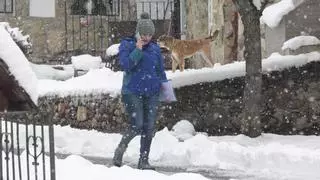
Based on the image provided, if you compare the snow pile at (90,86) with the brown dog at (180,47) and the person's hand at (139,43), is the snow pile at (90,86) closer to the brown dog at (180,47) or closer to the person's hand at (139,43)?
the brown dog at (180,47)

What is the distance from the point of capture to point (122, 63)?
8.08m

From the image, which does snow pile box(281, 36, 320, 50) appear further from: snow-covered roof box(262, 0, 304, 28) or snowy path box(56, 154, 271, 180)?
snowy path box(56, 154, 271, 180)

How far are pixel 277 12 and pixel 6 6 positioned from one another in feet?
34.5

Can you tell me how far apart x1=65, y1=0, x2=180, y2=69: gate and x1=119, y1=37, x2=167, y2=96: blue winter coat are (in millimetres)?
11035

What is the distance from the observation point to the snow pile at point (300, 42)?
38.1 feet

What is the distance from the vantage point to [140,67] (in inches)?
322

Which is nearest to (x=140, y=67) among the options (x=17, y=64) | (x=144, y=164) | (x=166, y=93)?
(x=166, y=93)

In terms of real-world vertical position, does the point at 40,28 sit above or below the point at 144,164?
above

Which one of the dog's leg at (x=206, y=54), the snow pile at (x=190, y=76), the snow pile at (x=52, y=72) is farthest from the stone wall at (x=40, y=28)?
the dog's leg at (x=206, y=54)

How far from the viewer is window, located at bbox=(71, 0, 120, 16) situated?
68.4ft

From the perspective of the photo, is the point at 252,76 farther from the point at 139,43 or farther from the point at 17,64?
the point at 17,64

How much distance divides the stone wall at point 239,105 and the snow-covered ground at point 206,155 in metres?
0.42

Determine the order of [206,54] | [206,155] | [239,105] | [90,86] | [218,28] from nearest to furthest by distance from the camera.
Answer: [206,155], [239,105], [90,86], [206,54], [218,28]

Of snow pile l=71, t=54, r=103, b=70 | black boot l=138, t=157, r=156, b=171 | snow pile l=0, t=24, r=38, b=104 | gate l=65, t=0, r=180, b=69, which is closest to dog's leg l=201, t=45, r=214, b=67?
snow pile l=71, t=54, r=103, b=70
